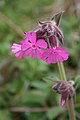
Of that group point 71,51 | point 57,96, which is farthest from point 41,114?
point 71,51

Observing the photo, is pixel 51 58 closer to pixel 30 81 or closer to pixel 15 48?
pixel 15 48

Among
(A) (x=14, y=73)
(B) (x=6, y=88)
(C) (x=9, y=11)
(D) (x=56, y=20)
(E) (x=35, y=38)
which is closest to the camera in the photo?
(E) (x=35, y=38)

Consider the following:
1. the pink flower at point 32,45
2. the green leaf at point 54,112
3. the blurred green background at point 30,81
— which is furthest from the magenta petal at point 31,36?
the green leaf at point 54,112

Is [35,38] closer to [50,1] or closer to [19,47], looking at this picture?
[19,47]

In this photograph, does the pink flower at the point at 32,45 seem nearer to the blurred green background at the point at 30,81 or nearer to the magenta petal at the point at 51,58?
the magenta petal at the point at 51,58

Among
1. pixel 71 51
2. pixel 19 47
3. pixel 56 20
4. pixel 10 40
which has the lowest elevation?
pixel 19 47

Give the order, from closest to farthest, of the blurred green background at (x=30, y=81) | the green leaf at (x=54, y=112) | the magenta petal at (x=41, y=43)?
the magenta petal at (x=41, y=43)
the green leaf at (x=54, y=112)
the blurred green background at (x=30, y=81)

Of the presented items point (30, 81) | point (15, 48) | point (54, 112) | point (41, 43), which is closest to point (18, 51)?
point (15, 48)

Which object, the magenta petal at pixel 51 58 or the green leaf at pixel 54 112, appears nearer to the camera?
the magenta petal at pixel 51 58
